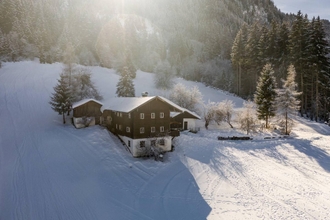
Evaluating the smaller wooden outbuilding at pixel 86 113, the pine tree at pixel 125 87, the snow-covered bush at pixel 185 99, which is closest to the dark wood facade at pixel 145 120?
the smaller wooden outbuilding at pixel 86 113

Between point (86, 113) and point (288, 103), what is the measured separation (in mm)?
30911

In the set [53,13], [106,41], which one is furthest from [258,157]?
[53,13]

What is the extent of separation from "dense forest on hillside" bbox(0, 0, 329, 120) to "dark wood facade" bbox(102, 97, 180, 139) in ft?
77.3

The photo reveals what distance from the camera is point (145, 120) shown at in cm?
3209

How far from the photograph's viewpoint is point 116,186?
22.7 metres

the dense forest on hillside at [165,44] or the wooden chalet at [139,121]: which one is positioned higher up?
the dense forest on hillside at [165,44]

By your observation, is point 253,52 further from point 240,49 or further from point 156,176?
point 156,176

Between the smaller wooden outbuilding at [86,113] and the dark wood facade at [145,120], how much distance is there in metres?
5.18

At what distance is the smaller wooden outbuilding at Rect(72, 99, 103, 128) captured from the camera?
121 ft

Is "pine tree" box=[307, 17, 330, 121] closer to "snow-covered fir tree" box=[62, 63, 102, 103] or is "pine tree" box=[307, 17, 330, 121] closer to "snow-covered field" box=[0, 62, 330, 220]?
"snow-covered field" box=[0, 62, 330, 220]

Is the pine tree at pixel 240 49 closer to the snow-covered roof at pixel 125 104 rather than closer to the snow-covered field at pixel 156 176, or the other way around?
the snow-covered field at pixel 156 176

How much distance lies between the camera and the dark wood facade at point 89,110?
36812mm

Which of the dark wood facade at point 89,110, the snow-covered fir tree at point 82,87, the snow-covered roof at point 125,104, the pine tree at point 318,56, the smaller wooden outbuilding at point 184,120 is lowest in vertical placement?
the smaller wooden outbuilding at point 184,120

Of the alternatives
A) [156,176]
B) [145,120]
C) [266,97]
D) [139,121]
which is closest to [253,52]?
[266,97]
